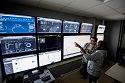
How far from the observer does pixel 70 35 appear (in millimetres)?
2102

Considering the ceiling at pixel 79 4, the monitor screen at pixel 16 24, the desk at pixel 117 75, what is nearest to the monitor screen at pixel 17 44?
the monitor screen at pixel 16 24

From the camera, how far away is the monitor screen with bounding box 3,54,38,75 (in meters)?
1.25

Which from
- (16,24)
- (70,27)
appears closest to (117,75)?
(70,27)

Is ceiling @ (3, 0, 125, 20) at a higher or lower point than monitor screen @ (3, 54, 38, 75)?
higher

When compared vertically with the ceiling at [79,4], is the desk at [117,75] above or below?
below

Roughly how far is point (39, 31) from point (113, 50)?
4190mm

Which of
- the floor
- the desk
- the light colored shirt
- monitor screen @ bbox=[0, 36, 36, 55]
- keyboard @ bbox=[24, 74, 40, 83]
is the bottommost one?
the floor

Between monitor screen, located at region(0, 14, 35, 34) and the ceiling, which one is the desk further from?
monitor screen, located at region(0, 14, 35, 34)

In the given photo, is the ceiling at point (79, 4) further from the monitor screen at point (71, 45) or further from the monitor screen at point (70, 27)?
the monitor screen at point (71, 45)

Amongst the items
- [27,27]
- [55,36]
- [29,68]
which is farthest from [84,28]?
[29,68]

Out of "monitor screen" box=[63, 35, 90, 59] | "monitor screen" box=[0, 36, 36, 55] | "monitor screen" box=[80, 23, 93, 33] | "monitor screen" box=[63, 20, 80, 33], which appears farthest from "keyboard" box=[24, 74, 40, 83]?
"monitor screen" box=[80, 23, 93, 33]

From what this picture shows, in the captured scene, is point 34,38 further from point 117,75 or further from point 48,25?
point 117,75

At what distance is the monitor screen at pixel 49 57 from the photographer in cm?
162

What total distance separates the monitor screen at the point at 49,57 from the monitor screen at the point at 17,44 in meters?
0.28
